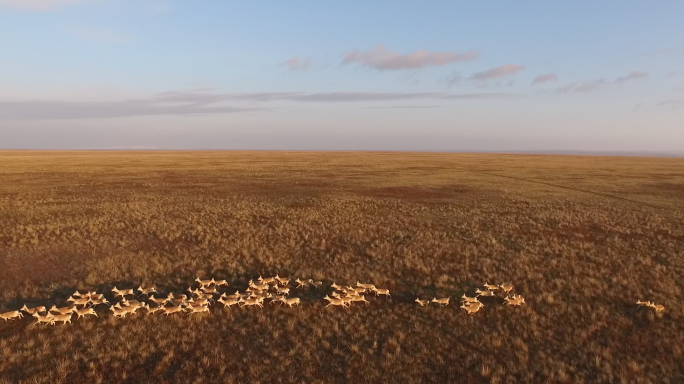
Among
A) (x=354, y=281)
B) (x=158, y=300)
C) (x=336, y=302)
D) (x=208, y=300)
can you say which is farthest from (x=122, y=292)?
(x=354, y=281)

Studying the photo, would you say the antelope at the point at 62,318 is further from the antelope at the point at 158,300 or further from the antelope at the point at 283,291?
the antelope at the point at 283,291

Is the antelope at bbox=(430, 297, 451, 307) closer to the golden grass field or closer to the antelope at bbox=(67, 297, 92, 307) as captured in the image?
the golden grass field

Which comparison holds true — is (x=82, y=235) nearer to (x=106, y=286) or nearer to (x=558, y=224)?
(x=106, y=286)

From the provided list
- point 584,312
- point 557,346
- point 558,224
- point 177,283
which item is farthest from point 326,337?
point 558,224

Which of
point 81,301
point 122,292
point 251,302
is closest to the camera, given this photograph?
point 81,301

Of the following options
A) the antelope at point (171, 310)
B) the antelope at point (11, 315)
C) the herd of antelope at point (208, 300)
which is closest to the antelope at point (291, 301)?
the herd of antelope at point (208, 300)

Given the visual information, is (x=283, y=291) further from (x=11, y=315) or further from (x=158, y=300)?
(x=11, y=315)
